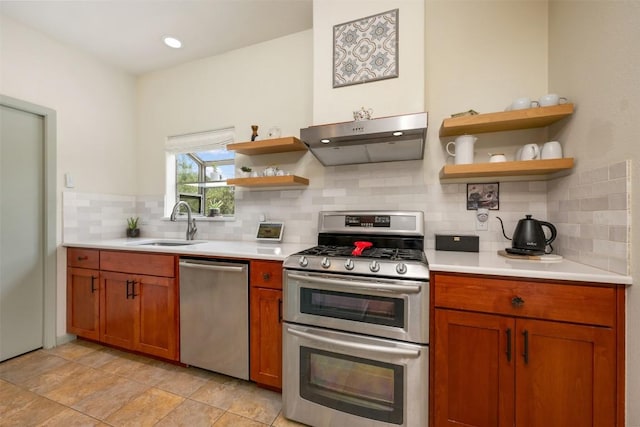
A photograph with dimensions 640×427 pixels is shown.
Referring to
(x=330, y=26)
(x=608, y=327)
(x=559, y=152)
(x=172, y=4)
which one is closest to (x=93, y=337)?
(x=172, y=4)

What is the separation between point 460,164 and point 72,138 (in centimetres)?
328

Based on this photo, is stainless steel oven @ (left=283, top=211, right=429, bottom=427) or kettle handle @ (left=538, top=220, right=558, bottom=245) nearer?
stainless steel oven @ (left=283, top=211, right=429, bottom=427)

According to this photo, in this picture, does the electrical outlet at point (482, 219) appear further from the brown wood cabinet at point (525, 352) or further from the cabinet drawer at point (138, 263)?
the cabinet drawer at point (138, 263)

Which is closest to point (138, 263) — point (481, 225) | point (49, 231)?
point (49, 231)

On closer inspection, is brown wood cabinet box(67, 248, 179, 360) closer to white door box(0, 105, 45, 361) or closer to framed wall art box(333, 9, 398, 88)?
white door box(0, 105, 45, 361)

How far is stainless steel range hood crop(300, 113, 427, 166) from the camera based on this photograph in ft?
4.84

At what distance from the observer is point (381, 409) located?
51.6 inches

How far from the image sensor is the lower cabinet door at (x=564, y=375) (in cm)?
106

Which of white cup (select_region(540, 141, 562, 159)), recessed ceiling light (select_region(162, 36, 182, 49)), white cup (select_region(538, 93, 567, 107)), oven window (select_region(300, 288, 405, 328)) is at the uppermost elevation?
recessed ceiling light (select_region(162, 36, 182, 49))

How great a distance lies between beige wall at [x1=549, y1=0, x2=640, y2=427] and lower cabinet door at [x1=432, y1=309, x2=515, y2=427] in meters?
0.41

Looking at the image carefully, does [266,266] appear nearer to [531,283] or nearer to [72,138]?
[531,283]

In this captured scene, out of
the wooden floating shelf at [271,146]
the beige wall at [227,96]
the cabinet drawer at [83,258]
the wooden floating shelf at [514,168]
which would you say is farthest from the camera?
the beige wall at [227,96]

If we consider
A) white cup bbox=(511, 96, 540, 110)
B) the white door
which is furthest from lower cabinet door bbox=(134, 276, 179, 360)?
white cup bbox=(511, 96, 540, 110)

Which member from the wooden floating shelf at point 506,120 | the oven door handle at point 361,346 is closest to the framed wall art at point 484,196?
the wooden floating shelf at point 506,120
